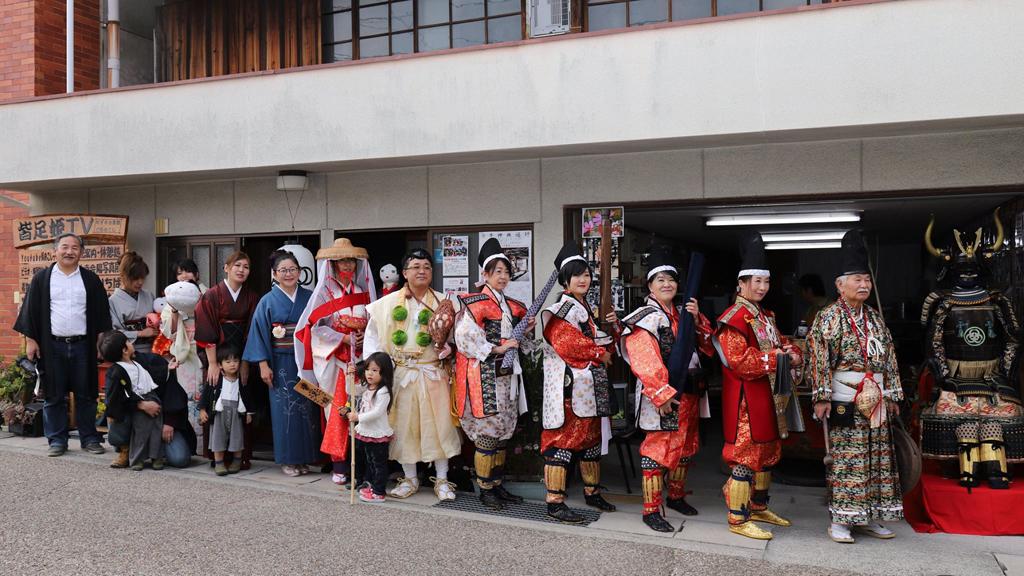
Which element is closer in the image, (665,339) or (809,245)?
(665,339)

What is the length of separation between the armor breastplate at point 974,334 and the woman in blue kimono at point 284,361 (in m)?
4.93

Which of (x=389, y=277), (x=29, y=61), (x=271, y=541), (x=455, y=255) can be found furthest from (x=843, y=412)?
(x=29, y=61)

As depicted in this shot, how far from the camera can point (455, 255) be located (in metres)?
7.61

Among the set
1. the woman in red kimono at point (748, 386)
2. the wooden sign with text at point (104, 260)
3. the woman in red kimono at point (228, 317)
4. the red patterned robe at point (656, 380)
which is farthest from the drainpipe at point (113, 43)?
the woman in red kimono at point (748, 386)

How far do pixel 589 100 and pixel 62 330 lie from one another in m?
5.15

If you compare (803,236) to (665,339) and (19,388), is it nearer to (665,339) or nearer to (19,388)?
(665,339)

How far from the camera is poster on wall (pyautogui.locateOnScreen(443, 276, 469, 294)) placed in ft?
25.0

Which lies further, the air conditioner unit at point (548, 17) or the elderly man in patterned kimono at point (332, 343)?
the air conditioner unit at point (548, 17)

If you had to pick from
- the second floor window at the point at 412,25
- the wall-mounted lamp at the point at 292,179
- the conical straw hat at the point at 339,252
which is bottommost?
the conical straw hat at the point at 339,252

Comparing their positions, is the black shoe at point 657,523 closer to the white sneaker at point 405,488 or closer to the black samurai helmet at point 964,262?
the white sneaker at point 405,488

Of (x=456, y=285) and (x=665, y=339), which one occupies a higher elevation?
(x=456, y=285)

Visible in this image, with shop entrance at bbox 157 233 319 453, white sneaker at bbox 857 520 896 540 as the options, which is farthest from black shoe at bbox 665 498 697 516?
shop entrance at bbox 157 233 319 453

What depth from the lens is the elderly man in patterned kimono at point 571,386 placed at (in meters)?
5.37

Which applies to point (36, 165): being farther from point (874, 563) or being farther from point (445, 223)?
point (874, 563)
